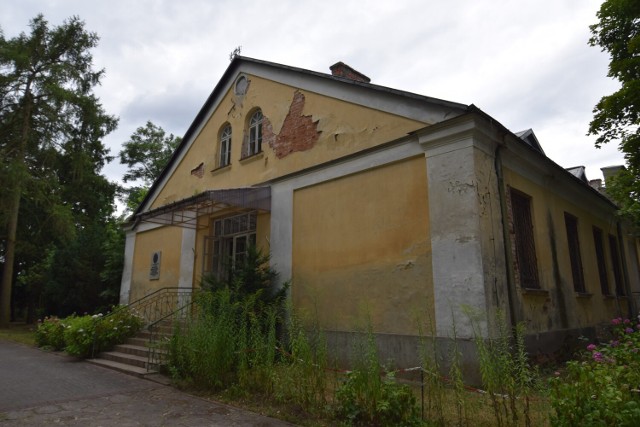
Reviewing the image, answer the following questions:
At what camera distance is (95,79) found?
21.6 metres

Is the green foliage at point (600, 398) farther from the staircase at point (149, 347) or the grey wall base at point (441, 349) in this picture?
the staircase at point (149, 347)

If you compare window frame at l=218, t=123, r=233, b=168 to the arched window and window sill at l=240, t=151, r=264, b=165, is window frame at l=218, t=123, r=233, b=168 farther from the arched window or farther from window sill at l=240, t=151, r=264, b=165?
window sill at l=240, t=151, r=264, b=165

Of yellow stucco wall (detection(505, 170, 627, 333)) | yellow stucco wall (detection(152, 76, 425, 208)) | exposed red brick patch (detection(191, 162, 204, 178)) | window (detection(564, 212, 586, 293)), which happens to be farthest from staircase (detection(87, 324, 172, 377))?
window (detection(564, 212, 586, 293))

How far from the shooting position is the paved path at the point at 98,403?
16.6 feet

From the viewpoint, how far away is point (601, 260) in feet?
42.4

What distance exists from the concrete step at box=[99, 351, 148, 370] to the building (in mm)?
3050

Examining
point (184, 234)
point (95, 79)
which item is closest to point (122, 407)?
point (184, 234)

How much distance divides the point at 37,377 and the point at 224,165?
23.3 ft

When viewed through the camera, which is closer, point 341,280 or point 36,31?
point 341,280

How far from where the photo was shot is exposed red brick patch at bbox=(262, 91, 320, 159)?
33.0ft

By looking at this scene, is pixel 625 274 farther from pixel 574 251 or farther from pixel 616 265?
pixel 574 251

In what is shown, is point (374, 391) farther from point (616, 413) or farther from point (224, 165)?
point (224, 165)

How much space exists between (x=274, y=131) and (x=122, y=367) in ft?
21.5

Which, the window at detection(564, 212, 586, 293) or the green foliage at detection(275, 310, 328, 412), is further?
the window at detection(564, 212, 586, 293)
